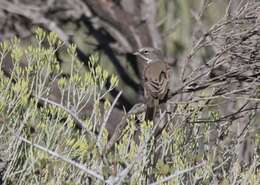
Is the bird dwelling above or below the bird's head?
below


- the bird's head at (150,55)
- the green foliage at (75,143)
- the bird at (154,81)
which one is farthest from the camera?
the bird's head at (150,55)

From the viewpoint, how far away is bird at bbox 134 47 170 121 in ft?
23.8

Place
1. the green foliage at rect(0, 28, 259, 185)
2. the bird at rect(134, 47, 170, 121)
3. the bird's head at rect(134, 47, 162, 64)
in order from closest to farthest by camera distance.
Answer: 1. the green foliage at rect(0, 28, 259, 185)
2. the bird at rect(134, 47, 170, 121)
3. the bird's head at rect(134, 47, 162, 64)

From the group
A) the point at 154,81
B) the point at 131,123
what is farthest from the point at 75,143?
the point at 154,81

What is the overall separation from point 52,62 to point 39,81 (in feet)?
0.91

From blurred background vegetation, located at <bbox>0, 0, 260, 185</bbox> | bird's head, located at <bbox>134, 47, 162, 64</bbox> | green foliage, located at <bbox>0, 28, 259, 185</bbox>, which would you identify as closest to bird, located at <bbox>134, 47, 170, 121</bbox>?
bird's head, located at <bbox>134, 47, 162, 64</bbox>

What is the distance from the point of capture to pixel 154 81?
788 centimetres

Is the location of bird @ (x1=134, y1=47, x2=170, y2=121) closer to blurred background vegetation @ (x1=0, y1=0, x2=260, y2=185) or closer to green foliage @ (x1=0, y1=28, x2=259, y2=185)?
blurred background vegetation @ (x1=0, y1=0, x2=260, y2=185)

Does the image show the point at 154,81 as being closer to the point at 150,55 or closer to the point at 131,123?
the point at 150,55

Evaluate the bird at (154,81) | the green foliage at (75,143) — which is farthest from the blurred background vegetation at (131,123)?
the bird at (154,81)

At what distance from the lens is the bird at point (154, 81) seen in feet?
23.8

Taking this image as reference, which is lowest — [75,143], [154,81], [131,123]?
[75,143]

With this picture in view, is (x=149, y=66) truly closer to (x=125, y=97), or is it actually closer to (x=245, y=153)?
(x=245, y=153)

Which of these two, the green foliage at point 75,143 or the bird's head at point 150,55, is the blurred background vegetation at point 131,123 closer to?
the green foliage at point 75,143
